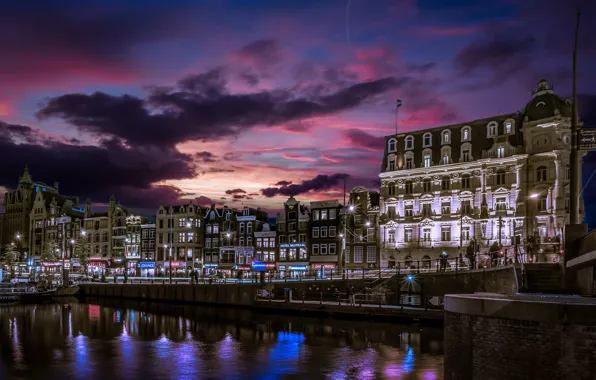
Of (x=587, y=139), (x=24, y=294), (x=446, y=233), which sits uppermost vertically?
(x=587, y=139)

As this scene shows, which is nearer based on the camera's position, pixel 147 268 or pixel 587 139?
pixel 587 139

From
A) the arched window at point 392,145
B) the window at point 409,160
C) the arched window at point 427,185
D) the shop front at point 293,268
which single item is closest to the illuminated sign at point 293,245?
the shop front at point 293,268

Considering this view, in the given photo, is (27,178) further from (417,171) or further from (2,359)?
(2,359)

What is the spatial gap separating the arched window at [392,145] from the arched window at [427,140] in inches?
180

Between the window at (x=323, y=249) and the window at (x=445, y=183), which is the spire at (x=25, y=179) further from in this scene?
the window at (x=445, y=183)

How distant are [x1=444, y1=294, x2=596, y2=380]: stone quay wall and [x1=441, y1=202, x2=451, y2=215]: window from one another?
61031 millimetres

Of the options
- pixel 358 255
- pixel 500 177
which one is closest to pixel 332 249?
pixel 358 255

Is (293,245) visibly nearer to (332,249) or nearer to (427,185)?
(332,249)

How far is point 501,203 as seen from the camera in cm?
7244

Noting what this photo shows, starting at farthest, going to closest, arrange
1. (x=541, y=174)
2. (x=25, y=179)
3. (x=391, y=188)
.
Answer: (x=25, y=179), (x=391, y=188), (x=541, y=174)

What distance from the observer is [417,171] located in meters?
81.1

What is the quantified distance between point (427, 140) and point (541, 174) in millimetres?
17541

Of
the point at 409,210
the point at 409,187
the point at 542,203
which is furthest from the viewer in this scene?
the point at 409,187

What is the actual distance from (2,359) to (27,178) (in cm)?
13657
